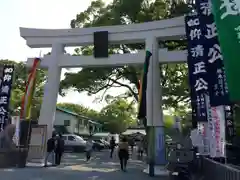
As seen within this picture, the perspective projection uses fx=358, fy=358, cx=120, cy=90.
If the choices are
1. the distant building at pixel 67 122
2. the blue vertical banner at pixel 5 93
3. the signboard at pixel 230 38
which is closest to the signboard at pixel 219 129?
the signboard at pixel 230 38

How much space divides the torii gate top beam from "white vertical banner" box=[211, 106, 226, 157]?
7.36 metres

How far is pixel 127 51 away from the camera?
2617 centimetres

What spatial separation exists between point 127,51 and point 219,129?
57.7 ft

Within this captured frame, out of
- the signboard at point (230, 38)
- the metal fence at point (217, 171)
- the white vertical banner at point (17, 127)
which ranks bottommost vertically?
the metal fence at point (217, 171)

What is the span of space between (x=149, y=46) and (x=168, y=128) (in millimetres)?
6125

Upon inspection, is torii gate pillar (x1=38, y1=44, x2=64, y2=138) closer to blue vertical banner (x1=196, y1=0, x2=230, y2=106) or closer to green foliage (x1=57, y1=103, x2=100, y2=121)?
blue vertical banner (x1=196, y1=0, x2=230, y2=106)

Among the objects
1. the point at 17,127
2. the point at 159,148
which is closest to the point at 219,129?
the point at 159,148

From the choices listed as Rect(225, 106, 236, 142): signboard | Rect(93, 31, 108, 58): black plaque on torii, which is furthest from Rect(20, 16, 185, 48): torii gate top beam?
Rect(225, 106, 236, 142): signboard

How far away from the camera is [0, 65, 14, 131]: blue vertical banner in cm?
1650

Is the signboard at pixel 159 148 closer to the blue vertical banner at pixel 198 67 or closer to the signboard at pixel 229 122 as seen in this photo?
the signboard at pixel 229 122

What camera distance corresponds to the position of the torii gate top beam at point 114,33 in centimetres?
1608

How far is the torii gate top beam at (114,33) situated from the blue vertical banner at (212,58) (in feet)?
20.7

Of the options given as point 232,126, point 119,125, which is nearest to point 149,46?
point 232,126

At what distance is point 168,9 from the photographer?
22875mm
